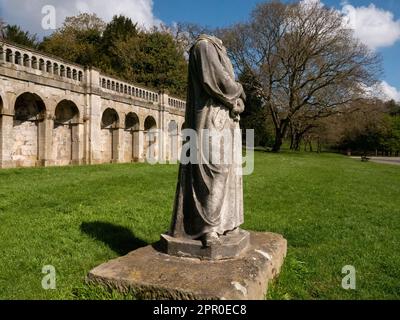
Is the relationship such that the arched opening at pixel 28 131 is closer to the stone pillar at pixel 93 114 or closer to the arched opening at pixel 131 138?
the stone pillar at pixel 93 114

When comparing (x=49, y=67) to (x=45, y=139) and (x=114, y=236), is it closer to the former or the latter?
(x=45, y=139)

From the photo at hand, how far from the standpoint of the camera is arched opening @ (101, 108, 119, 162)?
23031 mm

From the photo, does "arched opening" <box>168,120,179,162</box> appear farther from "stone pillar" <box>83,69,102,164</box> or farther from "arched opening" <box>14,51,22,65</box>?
"arched opening" <box>14,51,22,65</box>

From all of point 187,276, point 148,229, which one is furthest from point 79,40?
Answer: point 187,276

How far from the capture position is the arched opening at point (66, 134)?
63.9ft

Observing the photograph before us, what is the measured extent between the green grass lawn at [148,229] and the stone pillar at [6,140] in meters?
2.39

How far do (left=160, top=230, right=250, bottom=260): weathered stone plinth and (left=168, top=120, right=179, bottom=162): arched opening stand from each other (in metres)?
24.3

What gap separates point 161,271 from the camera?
387 cm

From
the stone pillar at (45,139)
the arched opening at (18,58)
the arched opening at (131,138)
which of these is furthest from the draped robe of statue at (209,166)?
the arched opening at (131,138)

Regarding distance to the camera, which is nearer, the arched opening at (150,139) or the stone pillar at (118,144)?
the stone pillar at (118,144)

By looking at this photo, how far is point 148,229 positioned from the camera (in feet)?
22.9

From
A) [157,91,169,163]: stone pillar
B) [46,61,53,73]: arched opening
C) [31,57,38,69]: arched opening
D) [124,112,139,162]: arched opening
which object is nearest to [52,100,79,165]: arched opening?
[46,61,53,73]: arched opening
